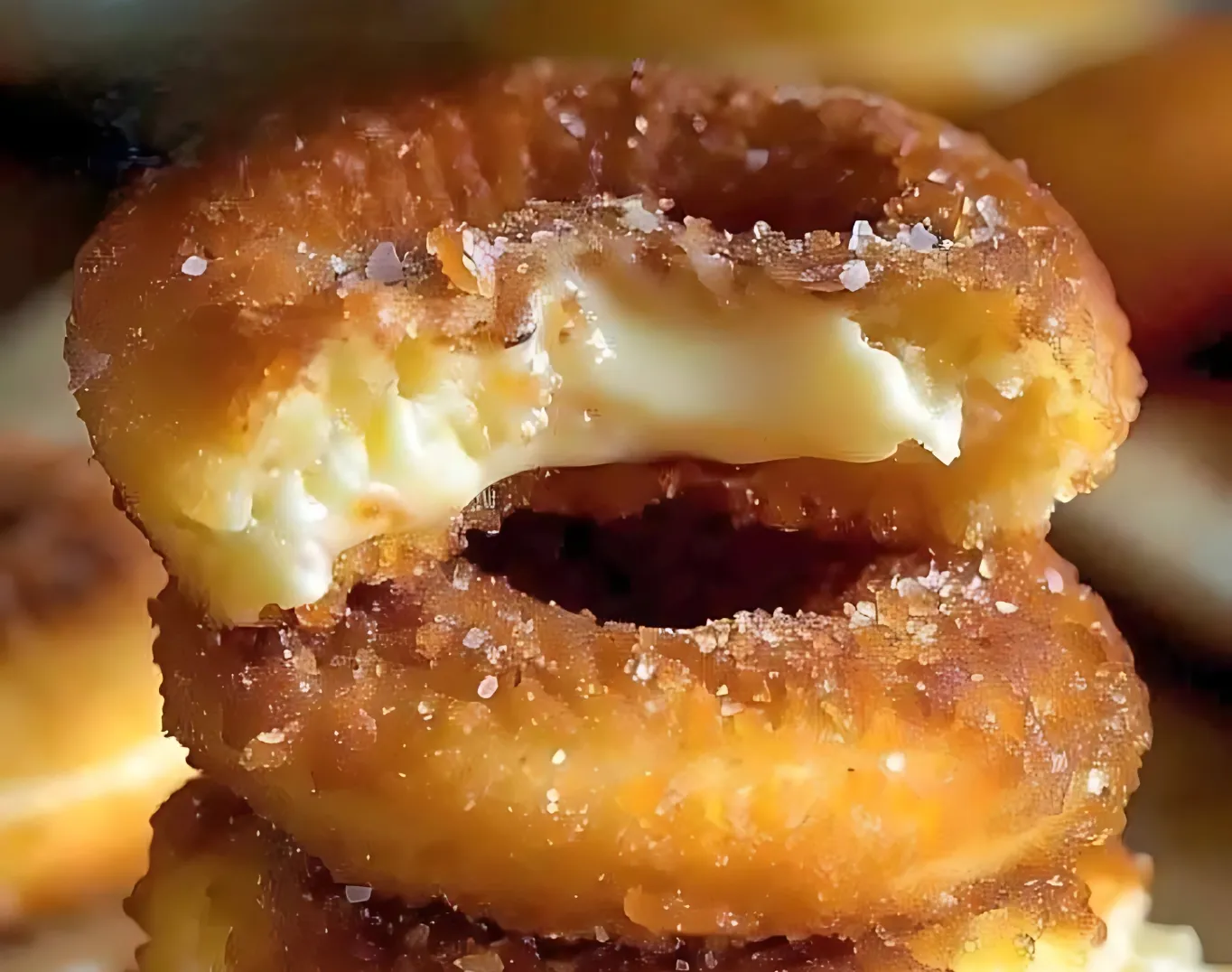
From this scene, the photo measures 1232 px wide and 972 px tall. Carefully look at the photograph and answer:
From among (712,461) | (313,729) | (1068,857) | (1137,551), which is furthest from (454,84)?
(1137,551)

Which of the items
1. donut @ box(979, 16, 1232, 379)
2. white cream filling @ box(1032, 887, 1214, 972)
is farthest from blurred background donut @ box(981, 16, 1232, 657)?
white cream filling @ box(1032, 887, 1214, 972)

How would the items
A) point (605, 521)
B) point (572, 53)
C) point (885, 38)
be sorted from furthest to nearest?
1. point (885, 38)
2. point (572, 53)
3. point (605, 521)

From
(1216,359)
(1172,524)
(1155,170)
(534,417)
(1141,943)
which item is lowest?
(1141,943)

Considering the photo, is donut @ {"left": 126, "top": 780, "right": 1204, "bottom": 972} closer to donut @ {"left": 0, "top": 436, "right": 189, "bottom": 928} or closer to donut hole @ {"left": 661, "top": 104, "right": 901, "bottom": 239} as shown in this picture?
donut @ {"left": 0, "top": 436, "right": 189, "bottom": 928}

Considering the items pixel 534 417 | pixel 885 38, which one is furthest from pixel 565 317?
pixel 885 38

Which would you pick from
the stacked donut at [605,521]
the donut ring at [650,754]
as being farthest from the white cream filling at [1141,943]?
the donut ring at [650,754]

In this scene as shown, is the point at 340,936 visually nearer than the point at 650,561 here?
Yes

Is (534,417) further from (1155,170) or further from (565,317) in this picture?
(1155,170)

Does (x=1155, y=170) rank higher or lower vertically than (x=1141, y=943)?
higher

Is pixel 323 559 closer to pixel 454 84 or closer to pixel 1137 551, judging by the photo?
pixel 454 84
